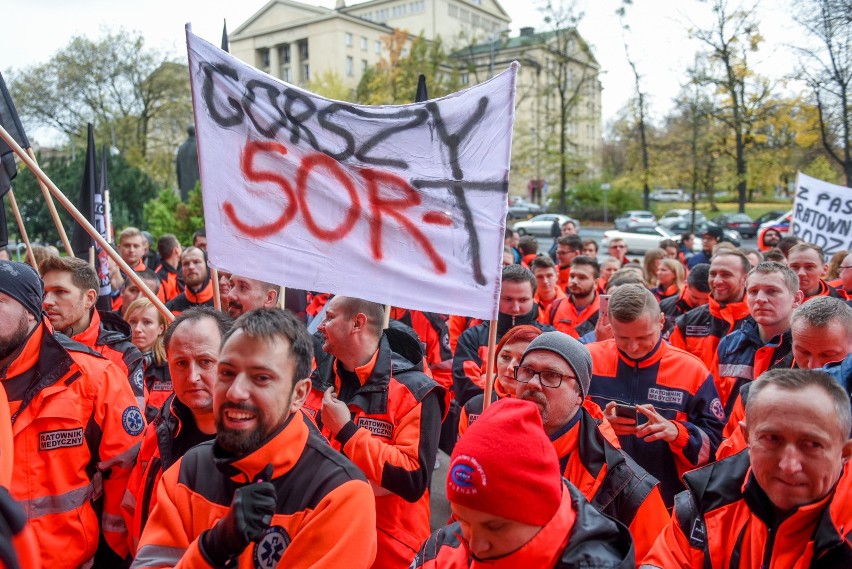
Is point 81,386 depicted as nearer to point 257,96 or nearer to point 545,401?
point 257,96

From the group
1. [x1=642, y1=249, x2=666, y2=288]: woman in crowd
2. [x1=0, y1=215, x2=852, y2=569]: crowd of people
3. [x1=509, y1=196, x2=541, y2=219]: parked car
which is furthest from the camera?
[x1=509, y1=196, x2=541, y2=219]: parked car

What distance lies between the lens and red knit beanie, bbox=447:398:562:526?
1927 millimetres

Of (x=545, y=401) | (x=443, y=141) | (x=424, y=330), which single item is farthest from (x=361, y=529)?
(x=424, y=330)

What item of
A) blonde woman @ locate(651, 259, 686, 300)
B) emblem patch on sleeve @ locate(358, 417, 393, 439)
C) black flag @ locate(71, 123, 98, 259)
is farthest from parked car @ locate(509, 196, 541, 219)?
emblem patch on sleeve @ locate(358, 417, 393, 439)

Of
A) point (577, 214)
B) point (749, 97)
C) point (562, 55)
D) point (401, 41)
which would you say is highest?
point (401, 41)

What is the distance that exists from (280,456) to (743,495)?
1.43 meters

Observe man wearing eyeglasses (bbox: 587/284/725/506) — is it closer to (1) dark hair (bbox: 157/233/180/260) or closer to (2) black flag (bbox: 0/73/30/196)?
(2) black flag (bbox: 0/73/30/196)

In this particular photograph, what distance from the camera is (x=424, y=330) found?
630 centimetres

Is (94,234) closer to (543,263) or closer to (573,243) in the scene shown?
(543,263)

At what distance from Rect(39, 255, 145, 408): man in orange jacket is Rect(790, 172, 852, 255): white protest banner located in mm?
8905

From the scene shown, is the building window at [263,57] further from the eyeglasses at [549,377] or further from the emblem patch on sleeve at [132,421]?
the eyeglasses at [549,377]

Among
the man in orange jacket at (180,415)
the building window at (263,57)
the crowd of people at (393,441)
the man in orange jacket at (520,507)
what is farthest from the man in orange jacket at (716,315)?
the building window at (263,57)

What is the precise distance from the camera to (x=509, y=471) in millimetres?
1928

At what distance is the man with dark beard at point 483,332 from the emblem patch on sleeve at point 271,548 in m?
2.85
